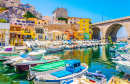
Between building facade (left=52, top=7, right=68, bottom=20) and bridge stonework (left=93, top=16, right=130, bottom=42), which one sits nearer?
bridge stonework (left=93, top=16, right=130, bottom=42)

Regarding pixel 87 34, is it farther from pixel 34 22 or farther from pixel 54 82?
pixel 54 82

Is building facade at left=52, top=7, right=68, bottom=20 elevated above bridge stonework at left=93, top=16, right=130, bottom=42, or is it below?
above

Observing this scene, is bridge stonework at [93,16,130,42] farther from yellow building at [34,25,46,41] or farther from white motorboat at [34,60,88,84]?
white motorboat at [34,60,88,84]

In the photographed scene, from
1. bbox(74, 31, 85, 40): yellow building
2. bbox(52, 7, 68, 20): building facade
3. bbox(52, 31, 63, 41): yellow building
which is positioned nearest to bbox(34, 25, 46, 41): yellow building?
bbox(52, 31, 63, 41): yellow building

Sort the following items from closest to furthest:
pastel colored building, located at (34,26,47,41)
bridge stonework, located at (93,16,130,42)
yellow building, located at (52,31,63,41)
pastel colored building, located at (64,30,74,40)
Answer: pastel colored building, located at (34,26,47,41)
yellow building, located at (52,31,63,41)
bridge stonework, located at (93,16,130,42)
pastel colored building, located at (64,30,74,40)

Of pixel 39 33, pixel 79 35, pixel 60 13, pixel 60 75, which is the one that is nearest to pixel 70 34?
pixel 79 35

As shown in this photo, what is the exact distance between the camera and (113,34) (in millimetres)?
64688

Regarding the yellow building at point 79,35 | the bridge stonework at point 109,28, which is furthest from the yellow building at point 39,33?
the bridge stonework at point 109,28

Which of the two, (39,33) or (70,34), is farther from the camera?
(70,34)

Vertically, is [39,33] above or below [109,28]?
below

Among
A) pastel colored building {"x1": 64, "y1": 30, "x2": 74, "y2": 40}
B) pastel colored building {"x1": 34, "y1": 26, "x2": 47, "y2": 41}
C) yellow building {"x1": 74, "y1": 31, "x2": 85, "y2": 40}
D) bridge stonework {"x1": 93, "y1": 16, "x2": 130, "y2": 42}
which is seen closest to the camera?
pastel colored building {"x1": 34, "y1": 26, "x2": 47, "y2": 41}

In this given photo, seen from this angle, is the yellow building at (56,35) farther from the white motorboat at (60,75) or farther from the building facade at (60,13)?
the white motorboat at (60,75)

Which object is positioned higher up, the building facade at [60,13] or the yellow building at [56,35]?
the building facade at [60,13]

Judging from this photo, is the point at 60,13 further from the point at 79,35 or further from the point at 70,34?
the point at 79,35
